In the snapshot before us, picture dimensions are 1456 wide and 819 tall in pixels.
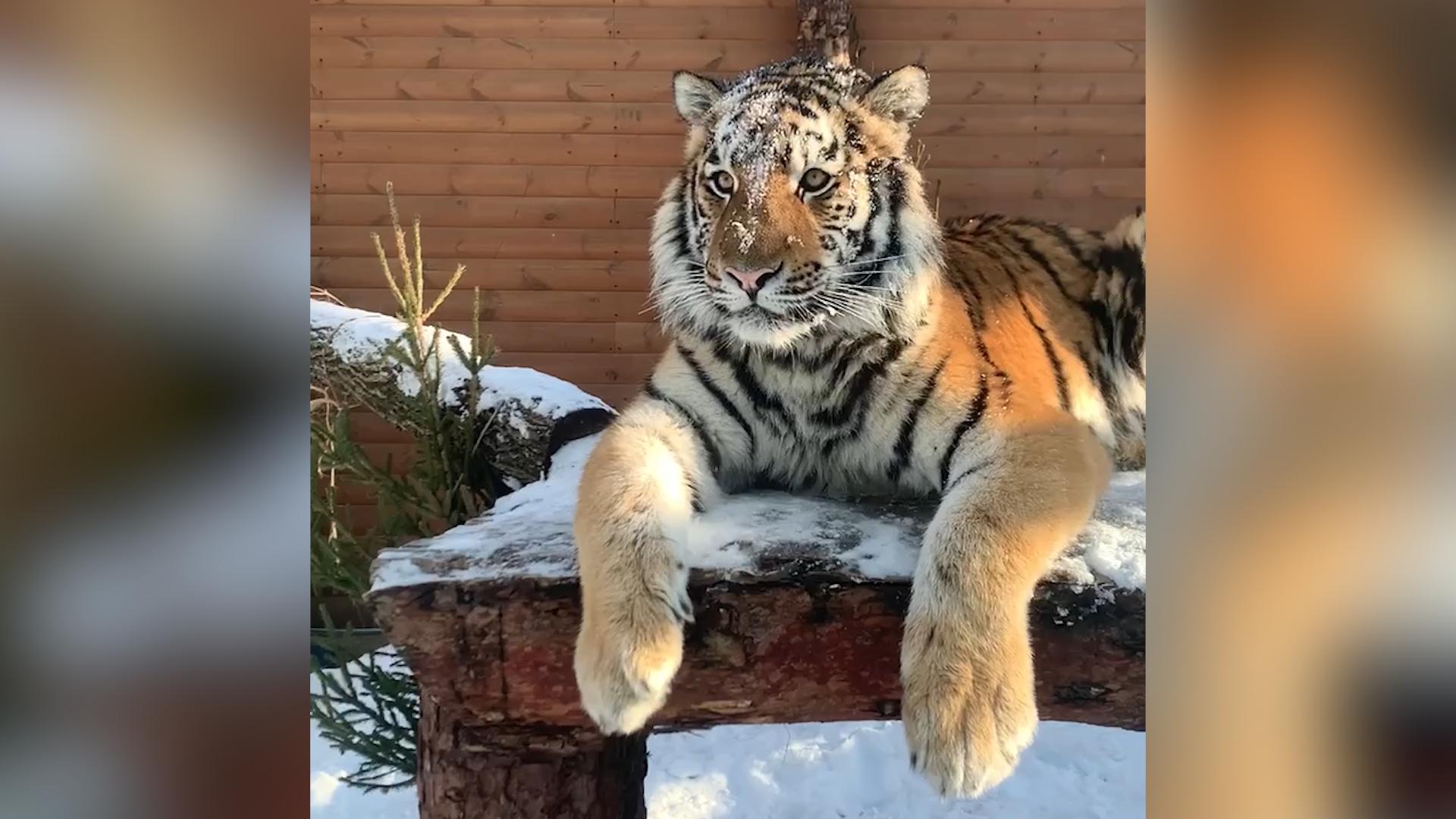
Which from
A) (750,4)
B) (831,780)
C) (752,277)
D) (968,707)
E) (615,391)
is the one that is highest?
(750,4)

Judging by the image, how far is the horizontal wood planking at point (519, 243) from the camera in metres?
0.96

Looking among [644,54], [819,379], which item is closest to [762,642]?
[819,379]

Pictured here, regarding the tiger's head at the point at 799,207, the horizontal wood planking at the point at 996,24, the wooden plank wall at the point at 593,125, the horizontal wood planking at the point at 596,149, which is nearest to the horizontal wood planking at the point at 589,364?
the wooden plank wall at the point at 593,125

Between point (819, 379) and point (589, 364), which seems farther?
point (589, 364)

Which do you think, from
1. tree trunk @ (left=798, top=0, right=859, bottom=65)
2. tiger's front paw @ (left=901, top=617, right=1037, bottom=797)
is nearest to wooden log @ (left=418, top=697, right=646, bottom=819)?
tiger's front paw @ (left=901, top=617, right=1037, bottom=797)

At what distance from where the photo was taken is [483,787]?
32.5 inches

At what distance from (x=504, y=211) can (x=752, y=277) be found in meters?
0.38

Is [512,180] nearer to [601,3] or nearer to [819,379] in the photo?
[601,3]

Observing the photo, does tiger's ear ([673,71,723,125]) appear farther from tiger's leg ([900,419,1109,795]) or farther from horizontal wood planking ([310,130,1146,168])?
tiger's leg ([900,419,1109,795])

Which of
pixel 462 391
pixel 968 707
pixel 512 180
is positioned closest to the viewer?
pixel 968 707

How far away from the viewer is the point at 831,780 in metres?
1.00
